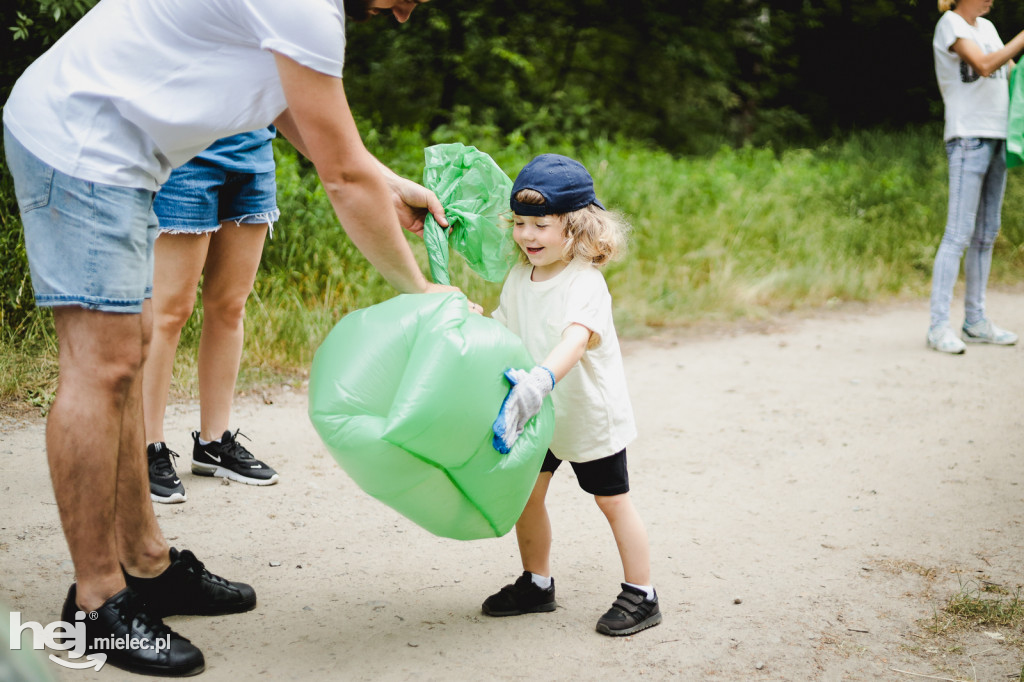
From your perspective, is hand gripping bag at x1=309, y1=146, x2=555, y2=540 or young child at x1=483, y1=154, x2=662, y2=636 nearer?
hand gripping bag at x1=309, y1=146, x2=555, y2=540

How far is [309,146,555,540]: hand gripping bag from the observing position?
220 centimetres

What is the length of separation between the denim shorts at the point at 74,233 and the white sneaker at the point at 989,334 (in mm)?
5565

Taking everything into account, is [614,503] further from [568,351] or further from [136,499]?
[136,499]

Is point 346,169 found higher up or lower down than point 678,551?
higher up

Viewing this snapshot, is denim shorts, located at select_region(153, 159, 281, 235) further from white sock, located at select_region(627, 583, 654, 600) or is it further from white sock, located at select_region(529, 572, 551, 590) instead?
white sock, located at select_region(627, 583, 654, 600)

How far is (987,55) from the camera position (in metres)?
5.66

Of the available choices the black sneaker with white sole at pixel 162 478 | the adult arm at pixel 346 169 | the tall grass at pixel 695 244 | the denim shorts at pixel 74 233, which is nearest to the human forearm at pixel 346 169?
the adult arm at pixel 346 169

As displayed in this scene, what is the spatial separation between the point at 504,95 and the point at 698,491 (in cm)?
897

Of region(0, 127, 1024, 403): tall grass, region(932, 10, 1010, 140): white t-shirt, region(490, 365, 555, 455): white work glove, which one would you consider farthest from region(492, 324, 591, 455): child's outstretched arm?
region(932, 10, 1010, 140): white t-shirt

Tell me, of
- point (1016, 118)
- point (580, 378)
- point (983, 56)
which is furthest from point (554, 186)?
point (1016, 118)

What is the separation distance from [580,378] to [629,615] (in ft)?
2.26

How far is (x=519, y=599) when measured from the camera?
2.83 meters

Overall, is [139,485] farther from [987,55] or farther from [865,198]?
[865,198]

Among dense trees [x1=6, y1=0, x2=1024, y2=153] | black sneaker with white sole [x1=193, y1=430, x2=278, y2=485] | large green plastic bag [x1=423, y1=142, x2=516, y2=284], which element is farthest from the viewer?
dense trees [x1=6, y1=0, x2=1024, y2=153]
